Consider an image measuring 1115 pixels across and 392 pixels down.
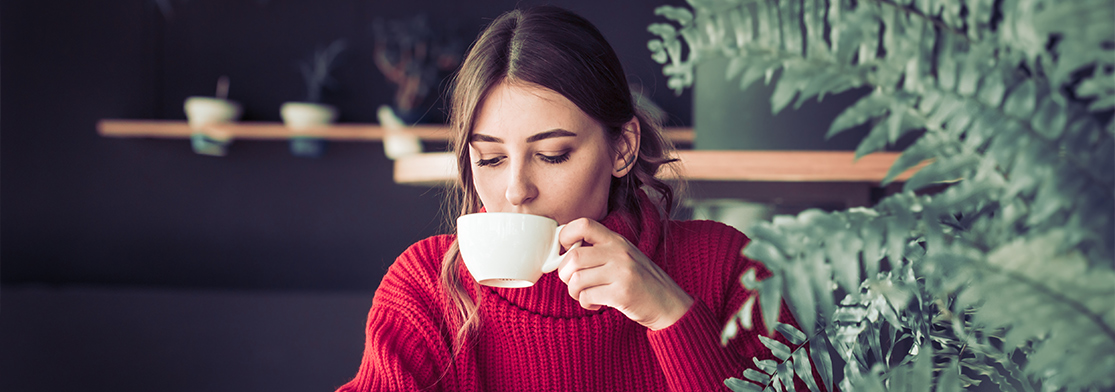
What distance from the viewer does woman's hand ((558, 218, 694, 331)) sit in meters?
0.66

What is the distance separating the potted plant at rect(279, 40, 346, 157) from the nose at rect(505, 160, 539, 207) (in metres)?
2.65

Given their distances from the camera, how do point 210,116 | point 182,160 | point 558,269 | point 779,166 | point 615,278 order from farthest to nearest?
point 182,160 → point 210,116 → point 779,166 → point 558,269 → point 615,278

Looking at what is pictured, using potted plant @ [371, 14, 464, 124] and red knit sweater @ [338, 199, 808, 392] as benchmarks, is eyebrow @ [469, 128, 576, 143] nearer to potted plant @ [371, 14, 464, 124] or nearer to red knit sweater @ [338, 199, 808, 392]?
red knit sweater @ [338, 199, 808, 392]

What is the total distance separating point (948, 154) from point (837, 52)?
0.22ft

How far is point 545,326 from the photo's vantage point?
3.10ft

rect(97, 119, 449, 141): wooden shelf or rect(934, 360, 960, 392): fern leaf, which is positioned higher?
rect(97, 119, 449, 141): wooden shelf

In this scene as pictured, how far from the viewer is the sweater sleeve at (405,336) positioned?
2.60 ft

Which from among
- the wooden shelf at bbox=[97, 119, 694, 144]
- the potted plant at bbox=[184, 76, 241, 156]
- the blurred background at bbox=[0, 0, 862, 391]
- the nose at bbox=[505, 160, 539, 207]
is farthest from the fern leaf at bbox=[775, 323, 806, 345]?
the potted plant at bbox=[184, 76, 241, 156]

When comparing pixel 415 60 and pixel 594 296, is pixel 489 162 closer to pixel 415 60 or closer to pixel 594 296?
pixel 594 296

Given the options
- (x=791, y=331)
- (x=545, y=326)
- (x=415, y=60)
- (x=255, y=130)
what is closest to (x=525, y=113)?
(x=545, y=326)

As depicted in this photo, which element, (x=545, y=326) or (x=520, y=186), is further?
(x=545, y=326)

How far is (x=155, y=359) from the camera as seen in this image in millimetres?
2992

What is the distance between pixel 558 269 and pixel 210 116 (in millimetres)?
2905

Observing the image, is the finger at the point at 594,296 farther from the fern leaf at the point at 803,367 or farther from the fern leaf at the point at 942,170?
the fern leaf at the point at 942,170
